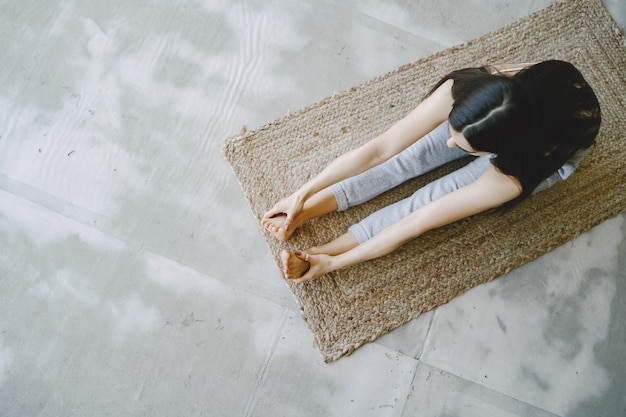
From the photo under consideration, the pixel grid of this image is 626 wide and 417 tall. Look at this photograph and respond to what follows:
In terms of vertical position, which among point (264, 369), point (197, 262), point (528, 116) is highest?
point (528, 116)

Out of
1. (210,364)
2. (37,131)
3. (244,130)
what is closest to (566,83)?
(244,130)

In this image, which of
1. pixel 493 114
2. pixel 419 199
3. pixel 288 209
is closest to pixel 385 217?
pixel 419 199

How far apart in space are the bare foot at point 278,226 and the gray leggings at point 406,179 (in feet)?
0.41

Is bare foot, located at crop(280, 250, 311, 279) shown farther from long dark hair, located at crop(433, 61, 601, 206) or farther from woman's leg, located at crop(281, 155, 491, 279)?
long dark hair, located at crop(433, 61, 601, 206)

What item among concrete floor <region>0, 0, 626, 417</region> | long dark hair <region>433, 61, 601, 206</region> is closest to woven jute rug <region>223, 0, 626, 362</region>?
concrete floor <region>0, 0, 626, 417</region>

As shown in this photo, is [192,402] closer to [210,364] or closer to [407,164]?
[210,364]

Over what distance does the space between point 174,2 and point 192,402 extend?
0.98m

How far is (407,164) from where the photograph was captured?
96 centimetres

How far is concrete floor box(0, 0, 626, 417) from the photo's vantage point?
95 cm

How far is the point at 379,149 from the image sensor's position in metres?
0.92

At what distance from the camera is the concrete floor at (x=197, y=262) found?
948mm

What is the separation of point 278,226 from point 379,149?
28 cm

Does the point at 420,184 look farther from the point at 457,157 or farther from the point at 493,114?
the point at 493,114

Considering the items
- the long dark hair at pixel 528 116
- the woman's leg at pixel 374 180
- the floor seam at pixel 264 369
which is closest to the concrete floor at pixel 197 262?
the floor seam at pixel 264 369
